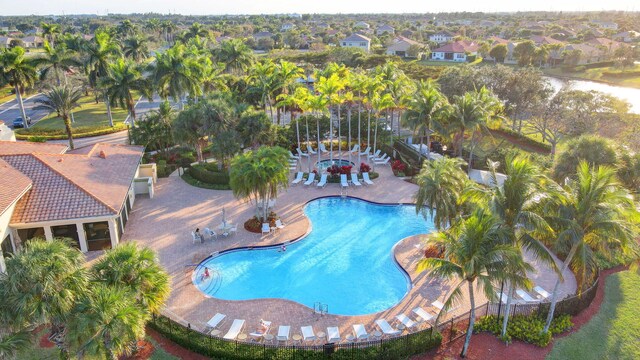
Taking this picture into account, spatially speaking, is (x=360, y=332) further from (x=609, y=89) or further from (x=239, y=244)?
(x=609, y=89)

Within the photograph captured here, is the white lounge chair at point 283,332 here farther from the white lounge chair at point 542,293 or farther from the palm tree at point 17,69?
the palm tree at point 17,69

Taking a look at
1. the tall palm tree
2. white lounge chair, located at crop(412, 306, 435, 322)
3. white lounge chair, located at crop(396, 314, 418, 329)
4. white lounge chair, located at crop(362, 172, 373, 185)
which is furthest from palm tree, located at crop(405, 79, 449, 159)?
the tall palm tree

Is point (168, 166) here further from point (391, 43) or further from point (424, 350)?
point (391, 43)

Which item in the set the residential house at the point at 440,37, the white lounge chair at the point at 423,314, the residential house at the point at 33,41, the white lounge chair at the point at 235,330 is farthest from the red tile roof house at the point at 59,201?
the residential house at the point at 440,37

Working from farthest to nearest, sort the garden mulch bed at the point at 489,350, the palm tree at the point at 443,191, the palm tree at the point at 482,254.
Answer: the palm tree at the point at 443,191, the garden mulch bed at the point at 489,350, the palm tree at the point at 482,254

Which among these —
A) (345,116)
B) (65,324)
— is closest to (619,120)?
(345,116)

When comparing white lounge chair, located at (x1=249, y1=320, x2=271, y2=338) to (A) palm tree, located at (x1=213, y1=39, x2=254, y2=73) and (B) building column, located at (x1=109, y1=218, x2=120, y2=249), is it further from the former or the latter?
(A) palm tree, located at (x1=213, y1=39, x2=254, y2=73)

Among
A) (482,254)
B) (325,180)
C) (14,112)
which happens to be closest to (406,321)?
(482,254)
